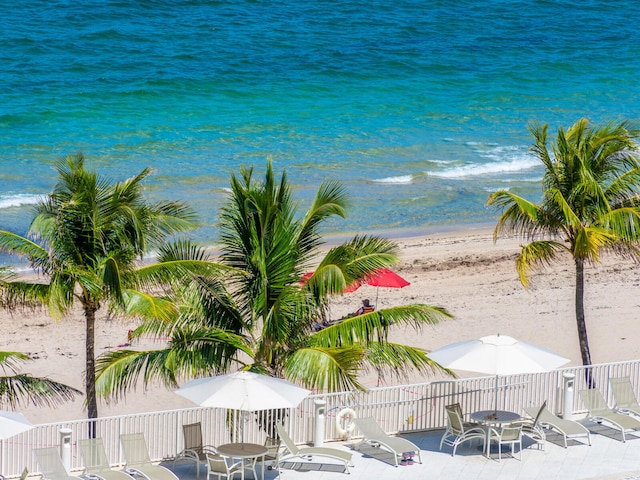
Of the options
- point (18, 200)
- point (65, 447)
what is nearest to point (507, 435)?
point (65, 447)

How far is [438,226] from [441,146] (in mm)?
12552

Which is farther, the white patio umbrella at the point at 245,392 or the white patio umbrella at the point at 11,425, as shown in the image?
the white patio umbrella at the point at 245,392

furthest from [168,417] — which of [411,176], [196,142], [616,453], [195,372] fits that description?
[196,142]

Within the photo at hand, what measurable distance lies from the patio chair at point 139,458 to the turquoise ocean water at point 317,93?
1726cm

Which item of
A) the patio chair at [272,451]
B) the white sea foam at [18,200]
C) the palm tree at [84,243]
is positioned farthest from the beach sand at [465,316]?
the white sea foam at [18,200]

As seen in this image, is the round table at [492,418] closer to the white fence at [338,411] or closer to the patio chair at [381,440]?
the white fence at [338,411]

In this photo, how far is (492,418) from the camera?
16141mm

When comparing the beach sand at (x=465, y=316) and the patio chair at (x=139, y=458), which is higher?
the beach sand at (x=465, y=316)

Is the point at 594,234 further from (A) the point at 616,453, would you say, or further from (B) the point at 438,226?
(B) the point at 438,226

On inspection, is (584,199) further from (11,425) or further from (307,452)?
(11,425)

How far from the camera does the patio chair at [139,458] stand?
14.6 m

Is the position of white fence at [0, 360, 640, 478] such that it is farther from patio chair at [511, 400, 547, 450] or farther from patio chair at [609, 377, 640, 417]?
patio chair at [511, 400, 547, 450]

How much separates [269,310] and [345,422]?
6.48ft

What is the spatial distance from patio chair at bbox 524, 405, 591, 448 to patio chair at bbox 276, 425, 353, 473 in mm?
2840
